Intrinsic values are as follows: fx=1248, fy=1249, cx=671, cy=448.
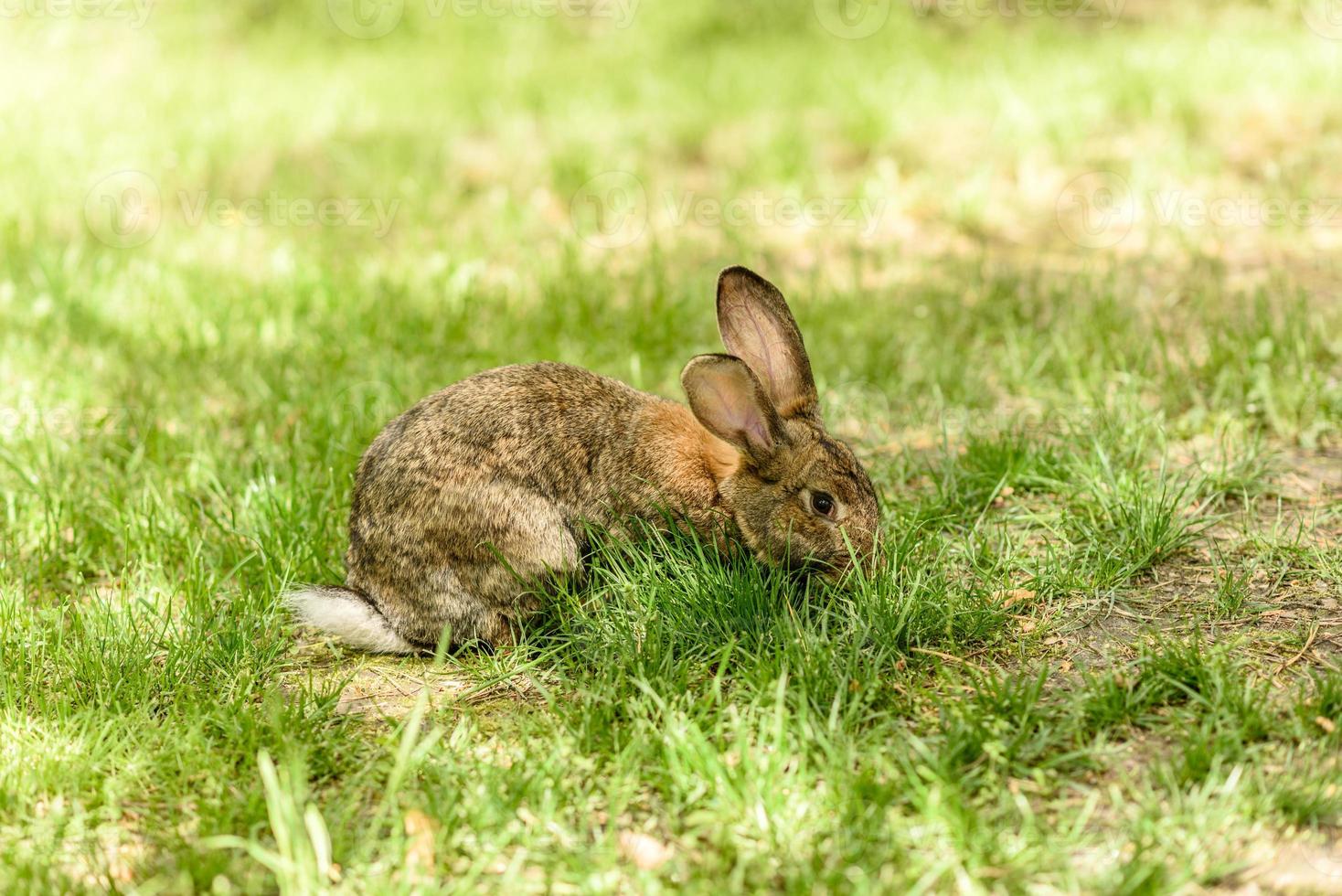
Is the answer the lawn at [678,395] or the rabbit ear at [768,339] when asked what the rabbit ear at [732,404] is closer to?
the rabbit ear at [768,339]

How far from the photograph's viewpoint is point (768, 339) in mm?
4160

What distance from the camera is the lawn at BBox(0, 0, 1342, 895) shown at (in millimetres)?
3010

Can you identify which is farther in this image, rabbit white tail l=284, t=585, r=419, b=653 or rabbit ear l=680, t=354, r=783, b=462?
rabbit white tail l=284, t=585, r=419, b=653

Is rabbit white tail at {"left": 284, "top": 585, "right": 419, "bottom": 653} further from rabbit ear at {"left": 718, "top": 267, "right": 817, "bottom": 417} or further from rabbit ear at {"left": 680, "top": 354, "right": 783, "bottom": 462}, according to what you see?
rabbit ear at {"left": 718, "top": 267, "right": 817, "bottom": 417}

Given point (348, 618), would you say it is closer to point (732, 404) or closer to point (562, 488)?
point (562, 488)

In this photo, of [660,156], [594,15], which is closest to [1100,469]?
[660,156]

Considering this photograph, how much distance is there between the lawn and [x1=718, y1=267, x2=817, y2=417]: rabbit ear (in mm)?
613

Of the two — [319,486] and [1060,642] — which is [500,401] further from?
[1060,642]

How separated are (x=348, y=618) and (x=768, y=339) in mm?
1643

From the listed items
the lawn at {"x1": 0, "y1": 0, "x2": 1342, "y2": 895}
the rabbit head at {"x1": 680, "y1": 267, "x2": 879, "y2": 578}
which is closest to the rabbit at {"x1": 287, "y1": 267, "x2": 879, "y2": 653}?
the rabbit head at {"x1": 680, "y1": 267, "x2": 879, "y2": 578}

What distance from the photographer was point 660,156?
826 cm

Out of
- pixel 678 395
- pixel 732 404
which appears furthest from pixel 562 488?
pixel 678 395

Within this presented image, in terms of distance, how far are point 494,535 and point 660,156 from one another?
15.9 feet

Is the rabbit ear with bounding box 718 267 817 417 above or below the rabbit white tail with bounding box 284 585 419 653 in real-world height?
above
